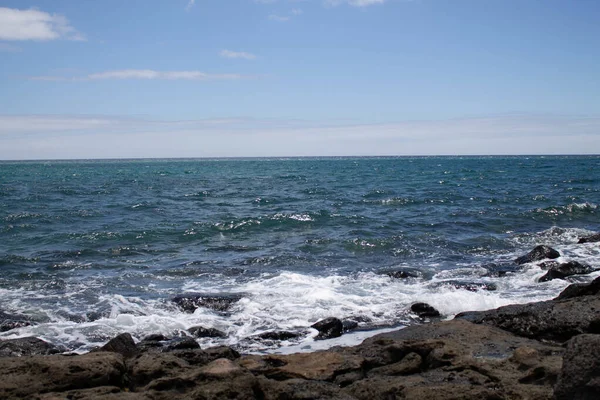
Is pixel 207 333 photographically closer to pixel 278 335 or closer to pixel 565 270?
pixel 278 335

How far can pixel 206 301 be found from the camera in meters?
11.3

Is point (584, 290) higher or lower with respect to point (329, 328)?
higher

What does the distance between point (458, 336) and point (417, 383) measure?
180 cm

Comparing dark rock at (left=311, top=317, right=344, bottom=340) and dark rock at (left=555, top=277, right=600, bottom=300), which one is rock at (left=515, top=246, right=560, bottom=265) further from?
dark rock at (left=311, top=317, right=344, bottom=340)

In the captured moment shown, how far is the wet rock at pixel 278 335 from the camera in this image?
923 centimetres

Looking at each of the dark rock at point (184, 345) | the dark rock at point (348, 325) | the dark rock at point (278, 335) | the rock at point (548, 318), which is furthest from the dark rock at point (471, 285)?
the dark rock at point (184, 345)

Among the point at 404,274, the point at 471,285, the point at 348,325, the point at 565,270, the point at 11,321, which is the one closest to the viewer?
the point at 348,325

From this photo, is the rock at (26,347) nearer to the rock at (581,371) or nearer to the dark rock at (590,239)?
the rock at (581,371)

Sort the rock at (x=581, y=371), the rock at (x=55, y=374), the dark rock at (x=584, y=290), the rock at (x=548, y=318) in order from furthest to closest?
1. the dark rock at (x=584, y=290)
2. the rock at (x=548, y=318)
3. the rock at (x=55, y=374)
4. the rock at (x=581, y=371)

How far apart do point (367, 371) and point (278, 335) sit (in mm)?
3270

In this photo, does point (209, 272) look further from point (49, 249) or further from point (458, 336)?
point (458, 336)

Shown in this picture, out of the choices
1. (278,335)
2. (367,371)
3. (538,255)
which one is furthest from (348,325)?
(538,255)

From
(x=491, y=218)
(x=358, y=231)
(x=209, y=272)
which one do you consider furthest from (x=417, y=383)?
(x=491, y=218)

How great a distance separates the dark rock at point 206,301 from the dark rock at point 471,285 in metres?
4.63
